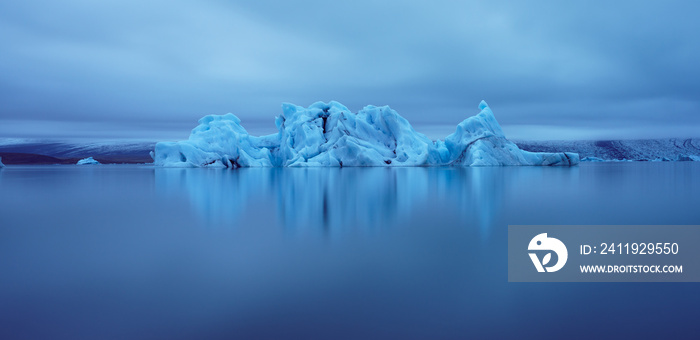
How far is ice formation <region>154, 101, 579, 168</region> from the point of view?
28.1 m

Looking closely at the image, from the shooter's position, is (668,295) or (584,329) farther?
(668,295)

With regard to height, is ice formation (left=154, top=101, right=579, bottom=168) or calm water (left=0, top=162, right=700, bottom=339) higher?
ice formation (left=154, top=101, right=579, bottom=168)

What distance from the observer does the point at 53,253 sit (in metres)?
3.93

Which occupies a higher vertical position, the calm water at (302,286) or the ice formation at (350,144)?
the ice formation at (350,144)

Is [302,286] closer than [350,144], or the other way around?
[302,286]

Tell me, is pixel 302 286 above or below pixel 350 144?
below

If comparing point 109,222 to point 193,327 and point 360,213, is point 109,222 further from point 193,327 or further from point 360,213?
point 193,327

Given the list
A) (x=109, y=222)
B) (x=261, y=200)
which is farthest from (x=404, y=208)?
(x=109, y=222)

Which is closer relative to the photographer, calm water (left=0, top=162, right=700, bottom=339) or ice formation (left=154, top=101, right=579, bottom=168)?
calm water (left=0, top=162, right=700, bottom=339)

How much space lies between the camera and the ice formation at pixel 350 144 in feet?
92.1

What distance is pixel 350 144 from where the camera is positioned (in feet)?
91.2

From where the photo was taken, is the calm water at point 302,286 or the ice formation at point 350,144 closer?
the calm water at point 302,286

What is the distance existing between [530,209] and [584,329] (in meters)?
4.95

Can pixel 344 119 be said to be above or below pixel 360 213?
above
